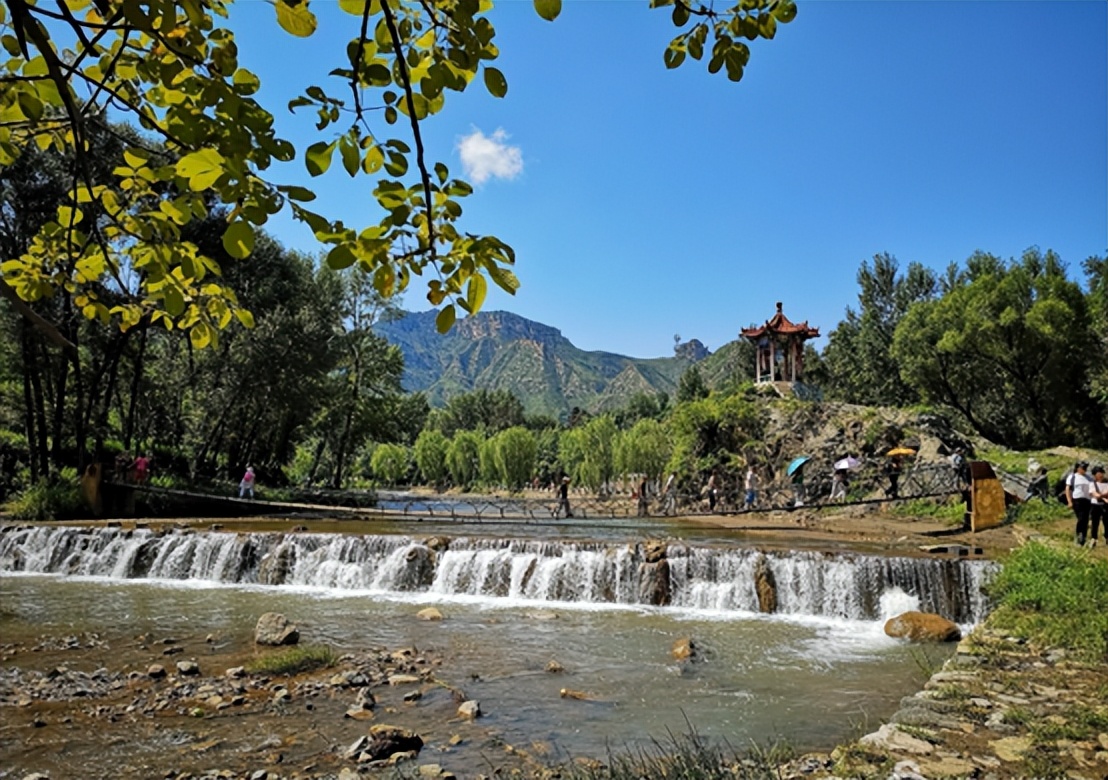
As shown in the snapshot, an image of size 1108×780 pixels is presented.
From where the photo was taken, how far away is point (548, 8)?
1972mm

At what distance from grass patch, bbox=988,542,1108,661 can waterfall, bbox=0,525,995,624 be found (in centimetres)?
134

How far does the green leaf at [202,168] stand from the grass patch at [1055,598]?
27.7 feet

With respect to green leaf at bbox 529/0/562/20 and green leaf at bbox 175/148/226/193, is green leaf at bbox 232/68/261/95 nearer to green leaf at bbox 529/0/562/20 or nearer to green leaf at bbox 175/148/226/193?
green leaf at bbox 175/148/226/193

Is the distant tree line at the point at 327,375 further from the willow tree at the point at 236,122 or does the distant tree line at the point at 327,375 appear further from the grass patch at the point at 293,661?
the willow tree at the point at 236,122

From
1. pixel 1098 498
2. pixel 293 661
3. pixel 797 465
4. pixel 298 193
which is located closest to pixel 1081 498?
pixel 1098 498

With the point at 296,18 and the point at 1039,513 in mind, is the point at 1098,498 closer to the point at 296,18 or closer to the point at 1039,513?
the point at 1039,513

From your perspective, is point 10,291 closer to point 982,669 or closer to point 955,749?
point 955,749

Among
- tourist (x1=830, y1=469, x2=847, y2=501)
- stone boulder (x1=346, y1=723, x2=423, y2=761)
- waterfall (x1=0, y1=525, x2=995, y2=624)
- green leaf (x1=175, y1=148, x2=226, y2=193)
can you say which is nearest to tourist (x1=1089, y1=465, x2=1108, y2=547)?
A: waterfall (x1=0, y1=525, x2=995, y2=624)

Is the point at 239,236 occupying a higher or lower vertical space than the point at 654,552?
higher

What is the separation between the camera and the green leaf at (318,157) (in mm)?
1919

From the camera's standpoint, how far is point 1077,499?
502 inches

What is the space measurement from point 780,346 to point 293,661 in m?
34.0

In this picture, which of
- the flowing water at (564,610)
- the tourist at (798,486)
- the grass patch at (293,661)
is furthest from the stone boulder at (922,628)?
the tourist at (798,486)

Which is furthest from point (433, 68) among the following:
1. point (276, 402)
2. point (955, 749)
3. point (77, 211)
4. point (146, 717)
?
point (276, 402)
